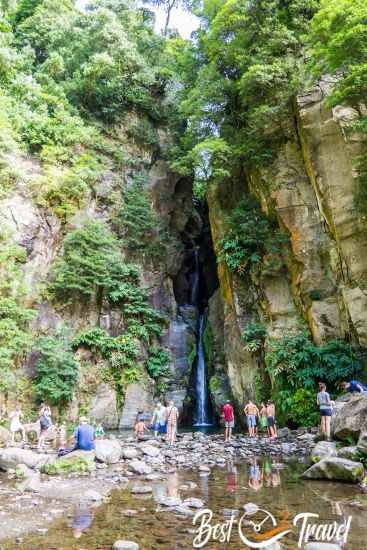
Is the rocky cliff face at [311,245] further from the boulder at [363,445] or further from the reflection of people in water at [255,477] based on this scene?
the reflection of people in water at [255,477]

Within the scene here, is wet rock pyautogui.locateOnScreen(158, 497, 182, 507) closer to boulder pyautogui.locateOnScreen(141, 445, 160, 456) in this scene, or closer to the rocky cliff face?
boulder pyautogui.locateOnScreen(141, 445, 160, 456)

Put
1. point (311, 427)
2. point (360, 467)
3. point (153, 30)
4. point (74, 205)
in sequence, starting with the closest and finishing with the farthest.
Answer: point (360, 467) < point (311, 427) < point (74, 205) < point (153, 30)

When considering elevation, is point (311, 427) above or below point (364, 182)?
below

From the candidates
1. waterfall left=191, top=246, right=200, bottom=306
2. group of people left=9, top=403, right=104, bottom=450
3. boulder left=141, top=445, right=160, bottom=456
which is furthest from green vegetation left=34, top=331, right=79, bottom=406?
waterfall left=191, top=246, right=200, bottom=306

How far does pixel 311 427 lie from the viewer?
1495 cm

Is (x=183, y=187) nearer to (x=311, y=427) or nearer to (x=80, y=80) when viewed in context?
(x=80, y=80)

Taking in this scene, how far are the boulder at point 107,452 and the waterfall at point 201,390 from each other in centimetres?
1185

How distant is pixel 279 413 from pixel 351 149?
10.7 metres

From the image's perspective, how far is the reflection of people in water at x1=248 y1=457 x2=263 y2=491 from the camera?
800 cm

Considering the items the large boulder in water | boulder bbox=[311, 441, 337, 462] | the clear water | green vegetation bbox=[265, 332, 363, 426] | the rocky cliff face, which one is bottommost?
the clear water

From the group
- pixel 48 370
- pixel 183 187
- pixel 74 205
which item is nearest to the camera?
pixel 48 370

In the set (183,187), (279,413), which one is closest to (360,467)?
(279,413)

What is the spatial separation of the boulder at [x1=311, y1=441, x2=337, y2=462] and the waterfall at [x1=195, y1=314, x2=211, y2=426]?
1284cm

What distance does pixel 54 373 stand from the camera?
58.9 feet
